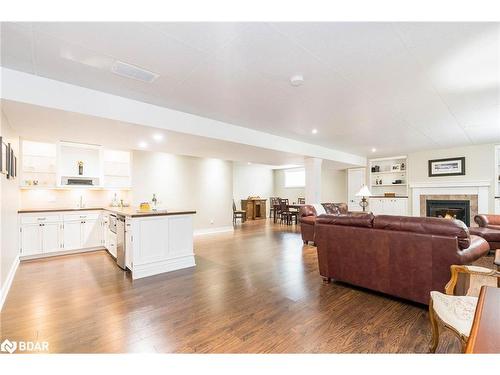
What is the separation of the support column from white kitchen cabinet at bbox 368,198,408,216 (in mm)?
3189

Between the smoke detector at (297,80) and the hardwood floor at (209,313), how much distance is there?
2.59m

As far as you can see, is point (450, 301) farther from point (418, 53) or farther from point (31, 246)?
point (31, 246)

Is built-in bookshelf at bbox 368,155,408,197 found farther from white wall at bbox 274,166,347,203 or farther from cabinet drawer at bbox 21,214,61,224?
cabinet drawer at bbox 21,214,61,224

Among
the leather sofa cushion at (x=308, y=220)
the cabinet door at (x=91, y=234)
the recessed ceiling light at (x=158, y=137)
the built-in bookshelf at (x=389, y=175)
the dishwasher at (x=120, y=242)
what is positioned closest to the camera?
the dishwasher at (x=120, y=242)

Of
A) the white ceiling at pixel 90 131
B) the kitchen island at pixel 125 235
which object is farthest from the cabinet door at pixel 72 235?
the white ceiling at pixel 90 131

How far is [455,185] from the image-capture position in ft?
Result: 23.3

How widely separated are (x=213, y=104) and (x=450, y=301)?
3.47 meters

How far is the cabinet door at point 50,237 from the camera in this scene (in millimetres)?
4629

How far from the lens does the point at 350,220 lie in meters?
3.01

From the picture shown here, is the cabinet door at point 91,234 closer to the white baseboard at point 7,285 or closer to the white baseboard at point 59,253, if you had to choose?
the white baseboard at point 59,253

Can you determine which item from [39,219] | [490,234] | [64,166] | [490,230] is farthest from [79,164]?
[490,230]

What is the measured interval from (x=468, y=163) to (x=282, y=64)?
758cm

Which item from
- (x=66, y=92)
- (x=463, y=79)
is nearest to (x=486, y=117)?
(x=463, y=79)

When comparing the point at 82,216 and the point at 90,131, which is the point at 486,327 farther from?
the point at 82,216
